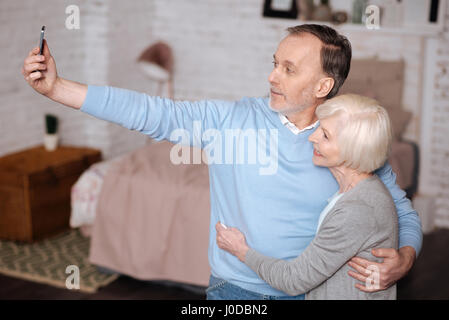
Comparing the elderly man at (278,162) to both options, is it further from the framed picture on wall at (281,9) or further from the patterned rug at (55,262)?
the framed picture on wall at (281,9)

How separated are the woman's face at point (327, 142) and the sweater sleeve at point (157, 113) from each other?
255 mm

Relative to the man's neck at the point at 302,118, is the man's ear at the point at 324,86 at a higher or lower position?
higher

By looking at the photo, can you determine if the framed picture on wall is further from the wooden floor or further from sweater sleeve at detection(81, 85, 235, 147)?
sweater sleeve at detection(81, 85, 235, 147)

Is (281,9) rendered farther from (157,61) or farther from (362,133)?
(362,133)

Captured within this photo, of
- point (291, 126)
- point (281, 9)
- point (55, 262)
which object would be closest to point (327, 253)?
point (291, 126)

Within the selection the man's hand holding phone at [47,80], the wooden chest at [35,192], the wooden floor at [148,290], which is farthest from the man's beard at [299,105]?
the wooden chest at [35,192]

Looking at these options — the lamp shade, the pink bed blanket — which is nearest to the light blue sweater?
the pink bed blanket

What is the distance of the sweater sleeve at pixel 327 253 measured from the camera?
148cm

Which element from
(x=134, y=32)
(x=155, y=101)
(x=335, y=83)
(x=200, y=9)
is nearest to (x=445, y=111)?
(x=200, y=9)

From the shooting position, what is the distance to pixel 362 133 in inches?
60.2

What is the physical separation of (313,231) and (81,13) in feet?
13.4

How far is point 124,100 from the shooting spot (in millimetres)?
1513

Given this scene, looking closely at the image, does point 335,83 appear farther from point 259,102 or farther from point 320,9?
point 320,9

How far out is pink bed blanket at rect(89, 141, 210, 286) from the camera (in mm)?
3514
